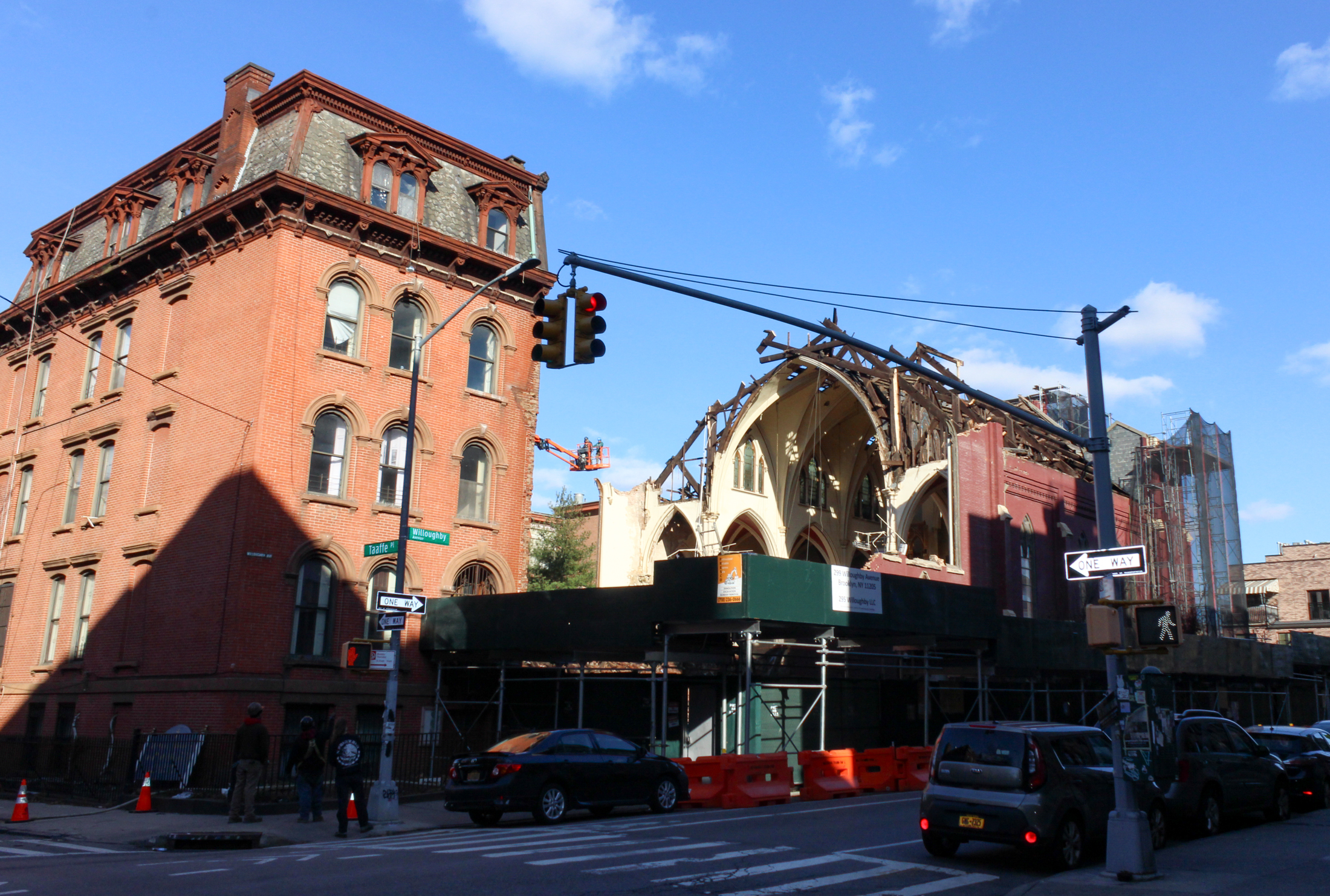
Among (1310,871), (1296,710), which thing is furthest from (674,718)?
(1296,710)

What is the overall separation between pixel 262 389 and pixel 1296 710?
45289mm

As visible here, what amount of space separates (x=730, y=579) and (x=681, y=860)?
31.1ft

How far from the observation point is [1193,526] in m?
45.5

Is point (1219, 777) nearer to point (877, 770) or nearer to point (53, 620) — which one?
point (877, 770)

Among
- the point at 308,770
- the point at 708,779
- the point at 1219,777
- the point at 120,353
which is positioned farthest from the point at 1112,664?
the point at 120,353

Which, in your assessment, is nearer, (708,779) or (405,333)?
(708,779)

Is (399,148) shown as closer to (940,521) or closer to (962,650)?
(962,650)

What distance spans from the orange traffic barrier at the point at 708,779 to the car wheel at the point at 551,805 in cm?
315

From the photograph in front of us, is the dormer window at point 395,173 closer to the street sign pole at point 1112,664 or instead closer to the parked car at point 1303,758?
the street sign pole at point 1112,664

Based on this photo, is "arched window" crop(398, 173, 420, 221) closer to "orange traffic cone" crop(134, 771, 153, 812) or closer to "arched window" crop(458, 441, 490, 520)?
"arched window" crop(458, 441, 490, 520)

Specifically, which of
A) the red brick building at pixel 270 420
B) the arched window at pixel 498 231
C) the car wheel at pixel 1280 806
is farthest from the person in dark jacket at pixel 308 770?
the arched window at pixel 498 231

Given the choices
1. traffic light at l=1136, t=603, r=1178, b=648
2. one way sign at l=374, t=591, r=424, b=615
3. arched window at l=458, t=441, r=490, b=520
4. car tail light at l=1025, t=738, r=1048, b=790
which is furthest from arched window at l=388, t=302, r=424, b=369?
traffic light at l=1136, t=603, r=1178, b=648

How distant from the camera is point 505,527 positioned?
94.0 ft

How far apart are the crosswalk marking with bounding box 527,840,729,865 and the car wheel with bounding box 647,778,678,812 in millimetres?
4386
